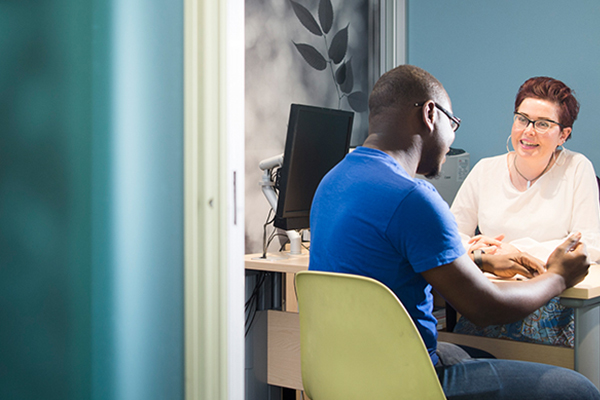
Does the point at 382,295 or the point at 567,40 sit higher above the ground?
the point at 567,40

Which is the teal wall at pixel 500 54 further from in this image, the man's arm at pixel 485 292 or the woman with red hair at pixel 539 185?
the man's arm at pixel 485 292

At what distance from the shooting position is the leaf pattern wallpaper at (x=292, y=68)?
8.23ft

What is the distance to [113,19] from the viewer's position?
1.28 meters

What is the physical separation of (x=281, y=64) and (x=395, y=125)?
1511mm

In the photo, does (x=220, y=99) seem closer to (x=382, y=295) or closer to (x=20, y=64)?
(x=20, y=64)

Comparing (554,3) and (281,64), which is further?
(554,3)

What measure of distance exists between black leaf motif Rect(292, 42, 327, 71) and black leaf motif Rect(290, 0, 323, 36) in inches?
4.2

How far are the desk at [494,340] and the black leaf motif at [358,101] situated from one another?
1327 mm

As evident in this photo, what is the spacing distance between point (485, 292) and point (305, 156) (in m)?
1.08

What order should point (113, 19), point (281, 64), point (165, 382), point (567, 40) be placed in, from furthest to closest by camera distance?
1. point (567, 40)
2. point (281, 64)
3. point (165, 382)
4. point (113, 19)

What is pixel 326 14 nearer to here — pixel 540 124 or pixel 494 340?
pixel 540 124

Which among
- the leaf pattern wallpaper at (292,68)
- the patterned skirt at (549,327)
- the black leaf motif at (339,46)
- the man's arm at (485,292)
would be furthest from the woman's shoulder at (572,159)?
the black leaf motif at (339,46)

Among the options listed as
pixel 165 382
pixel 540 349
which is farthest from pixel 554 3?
pixel 165 382

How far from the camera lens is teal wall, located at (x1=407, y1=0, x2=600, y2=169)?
304 cm
